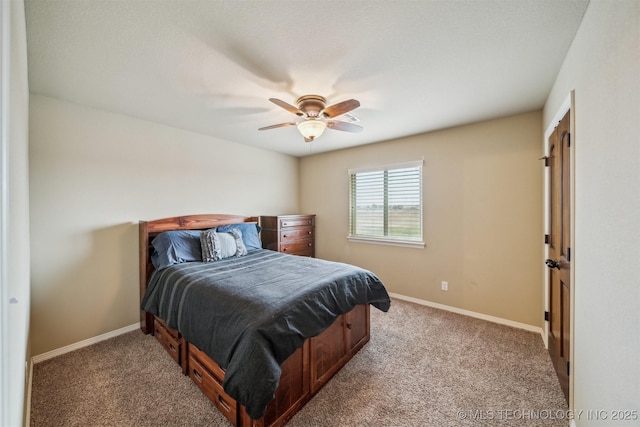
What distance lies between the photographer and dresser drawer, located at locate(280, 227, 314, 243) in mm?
4078

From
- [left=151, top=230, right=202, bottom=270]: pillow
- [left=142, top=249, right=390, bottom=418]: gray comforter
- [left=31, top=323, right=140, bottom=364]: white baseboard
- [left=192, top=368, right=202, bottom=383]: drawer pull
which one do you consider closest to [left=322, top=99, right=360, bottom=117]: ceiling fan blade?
[left=142, top=249, right=390, bottom=418]: gray comforter

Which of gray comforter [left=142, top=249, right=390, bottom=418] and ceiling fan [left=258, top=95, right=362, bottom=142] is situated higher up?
ceiling fan [left=258, top=95, right=362, bottom=142]

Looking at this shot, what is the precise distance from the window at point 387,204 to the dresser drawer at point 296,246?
2.67ft

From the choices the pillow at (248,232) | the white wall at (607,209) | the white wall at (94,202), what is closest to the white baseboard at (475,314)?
the white wall at (607,209)

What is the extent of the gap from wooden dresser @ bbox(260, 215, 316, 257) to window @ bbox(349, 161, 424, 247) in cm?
80

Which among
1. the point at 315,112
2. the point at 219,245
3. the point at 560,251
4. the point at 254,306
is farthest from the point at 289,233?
the point at 560,251

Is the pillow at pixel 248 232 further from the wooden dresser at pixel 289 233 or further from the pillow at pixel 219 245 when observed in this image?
the wooden dresser at pixel 289 233

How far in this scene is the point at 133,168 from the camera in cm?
282

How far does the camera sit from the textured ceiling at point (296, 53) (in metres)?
1.36

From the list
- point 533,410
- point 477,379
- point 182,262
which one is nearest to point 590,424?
point 533,410

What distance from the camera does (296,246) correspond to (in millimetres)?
4301

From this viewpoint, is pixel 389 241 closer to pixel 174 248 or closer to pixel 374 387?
pixel 374 387

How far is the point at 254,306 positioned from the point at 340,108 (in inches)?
63.2

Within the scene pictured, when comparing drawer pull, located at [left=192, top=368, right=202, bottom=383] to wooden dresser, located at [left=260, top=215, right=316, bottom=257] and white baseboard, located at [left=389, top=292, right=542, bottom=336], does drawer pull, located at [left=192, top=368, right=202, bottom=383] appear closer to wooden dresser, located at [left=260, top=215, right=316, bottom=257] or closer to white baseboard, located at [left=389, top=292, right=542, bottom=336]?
wooden dresser, located at [left=260, top=215, right=316, bottom=257]
